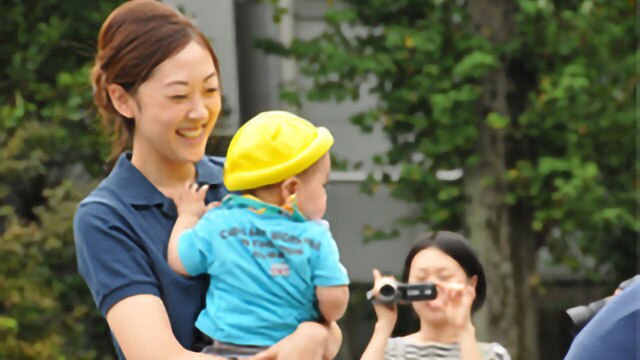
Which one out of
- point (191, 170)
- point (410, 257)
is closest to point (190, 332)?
point (191, 170)

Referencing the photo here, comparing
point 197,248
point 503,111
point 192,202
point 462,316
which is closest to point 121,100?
point 192,202

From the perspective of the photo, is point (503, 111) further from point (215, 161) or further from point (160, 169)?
point (160, 169)

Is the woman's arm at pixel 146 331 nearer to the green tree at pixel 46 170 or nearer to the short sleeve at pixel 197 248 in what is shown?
the short sleeve at pixel 197 248

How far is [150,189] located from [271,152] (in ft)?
0.99

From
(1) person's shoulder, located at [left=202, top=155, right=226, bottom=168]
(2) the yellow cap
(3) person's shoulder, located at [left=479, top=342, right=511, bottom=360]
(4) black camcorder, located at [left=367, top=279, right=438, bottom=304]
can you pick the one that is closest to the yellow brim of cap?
(2) the yellow cap

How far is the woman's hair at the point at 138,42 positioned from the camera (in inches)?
103

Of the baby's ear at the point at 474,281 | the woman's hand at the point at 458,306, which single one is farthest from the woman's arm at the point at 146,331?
the baby's ear at the point at 474,281

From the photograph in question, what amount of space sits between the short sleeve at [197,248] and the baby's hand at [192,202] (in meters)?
0.07

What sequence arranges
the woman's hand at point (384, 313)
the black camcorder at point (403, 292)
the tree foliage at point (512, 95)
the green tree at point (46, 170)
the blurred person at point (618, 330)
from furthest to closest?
the tree foliage at point (512, 95), the green tree at point (46, 170), the woman's hand at point (384, 313), the black camcorder at point (403, 292), the blurred person at point (618, 330)

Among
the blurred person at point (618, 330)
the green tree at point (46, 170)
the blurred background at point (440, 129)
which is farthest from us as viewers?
the blurred background at point (440, 129)

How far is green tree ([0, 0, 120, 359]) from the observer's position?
6453 mm

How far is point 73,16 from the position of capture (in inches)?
276

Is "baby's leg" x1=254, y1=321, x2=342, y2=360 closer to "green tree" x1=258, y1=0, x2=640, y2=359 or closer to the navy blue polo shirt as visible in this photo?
the navy blue polo shirt

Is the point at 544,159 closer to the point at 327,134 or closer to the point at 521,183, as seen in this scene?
the point at 521,183
